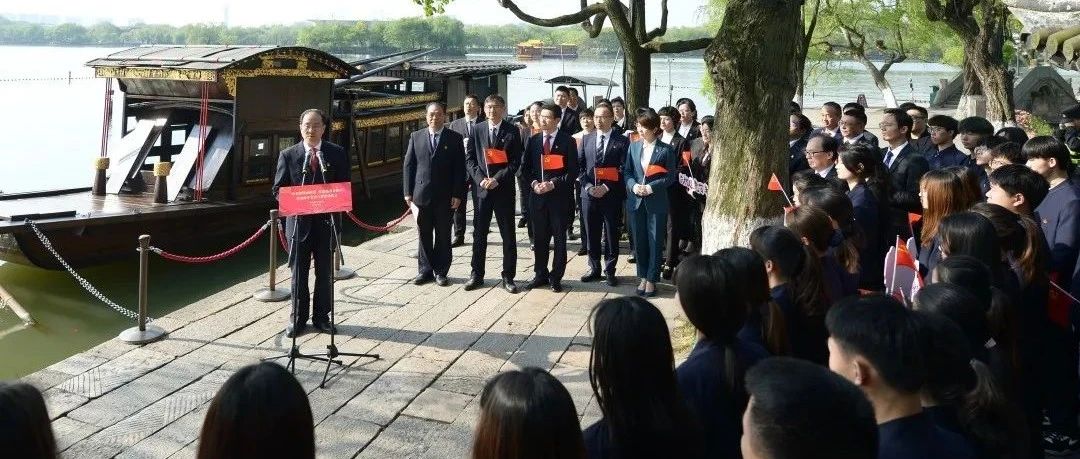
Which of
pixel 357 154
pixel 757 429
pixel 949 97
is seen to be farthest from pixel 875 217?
pixel 949 97

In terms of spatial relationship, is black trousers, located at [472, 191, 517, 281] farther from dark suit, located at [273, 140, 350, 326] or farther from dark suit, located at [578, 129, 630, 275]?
Result: dark suit, located at [273, 140, 350, 326]

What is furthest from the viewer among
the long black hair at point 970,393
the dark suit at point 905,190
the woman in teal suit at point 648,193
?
the woman in teal suit at point 648,193

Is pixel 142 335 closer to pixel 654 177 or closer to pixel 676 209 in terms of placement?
pixel 654 177

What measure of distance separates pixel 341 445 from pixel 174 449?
96 centimetres

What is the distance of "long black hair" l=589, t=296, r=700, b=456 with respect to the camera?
2.86 metres

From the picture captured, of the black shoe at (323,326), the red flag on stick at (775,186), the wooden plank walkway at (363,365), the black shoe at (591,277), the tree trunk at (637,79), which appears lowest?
the wooden plank walkway at (363,365)

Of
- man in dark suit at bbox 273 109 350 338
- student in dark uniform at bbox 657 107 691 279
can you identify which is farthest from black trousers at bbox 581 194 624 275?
man in dark suit at bbox 273 109 350 338

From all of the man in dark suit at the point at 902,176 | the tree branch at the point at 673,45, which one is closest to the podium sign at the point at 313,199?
the man in dark suit at the point at 902,176

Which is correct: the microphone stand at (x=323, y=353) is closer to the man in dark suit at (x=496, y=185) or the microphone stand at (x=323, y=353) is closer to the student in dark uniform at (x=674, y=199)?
the man in dark suit at (x=496, y=185)

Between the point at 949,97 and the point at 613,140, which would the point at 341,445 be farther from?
the point at 949,97

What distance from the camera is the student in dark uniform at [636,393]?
2.85m

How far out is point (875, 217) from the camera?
244 inches

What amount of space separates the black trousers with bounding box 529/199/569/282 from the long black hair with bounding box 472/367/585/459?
659 centimetres

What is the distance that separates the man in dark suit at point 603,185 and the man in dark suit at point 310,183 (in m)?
2.66
